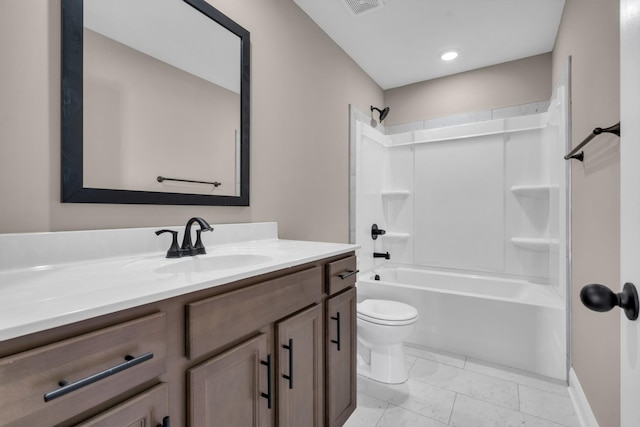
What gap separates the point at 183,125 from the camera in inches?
54.5

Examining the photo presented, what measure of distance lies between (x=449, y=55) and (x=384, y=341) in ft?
8.03

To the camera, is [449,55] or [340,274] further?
[449,55]

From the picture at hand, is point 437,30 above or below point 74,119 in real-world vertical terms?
above

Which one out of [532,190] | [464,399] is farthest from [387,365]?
[532,190]

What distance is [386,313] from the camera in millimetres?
2102

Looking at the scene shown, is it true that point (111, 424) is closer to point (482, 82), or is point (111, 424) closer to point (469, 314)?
point (469, 314)

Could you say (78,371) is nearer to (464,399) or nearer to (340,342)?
(340,342)

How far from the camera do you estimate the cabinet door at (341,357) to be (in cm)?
133

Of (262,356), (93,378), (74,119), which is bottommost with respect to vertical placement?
(262,356)

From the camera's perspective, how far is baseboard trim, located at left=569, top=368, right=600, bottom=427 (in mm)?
1488

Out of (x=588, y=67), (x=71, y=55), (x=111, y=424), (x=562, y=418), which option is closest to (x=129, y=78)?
(x=71, y=55)

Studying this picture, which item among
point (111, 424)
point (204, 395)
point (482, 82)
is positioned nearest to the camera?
point (111, 424)

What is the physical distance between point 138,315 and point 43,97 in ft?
2.70

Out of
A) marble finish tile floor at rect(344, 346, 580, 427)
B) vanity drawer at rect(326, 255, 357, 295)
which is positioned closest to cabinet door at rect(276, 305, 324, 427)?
vanity drawer at rect(326, 255, 357, 295)
